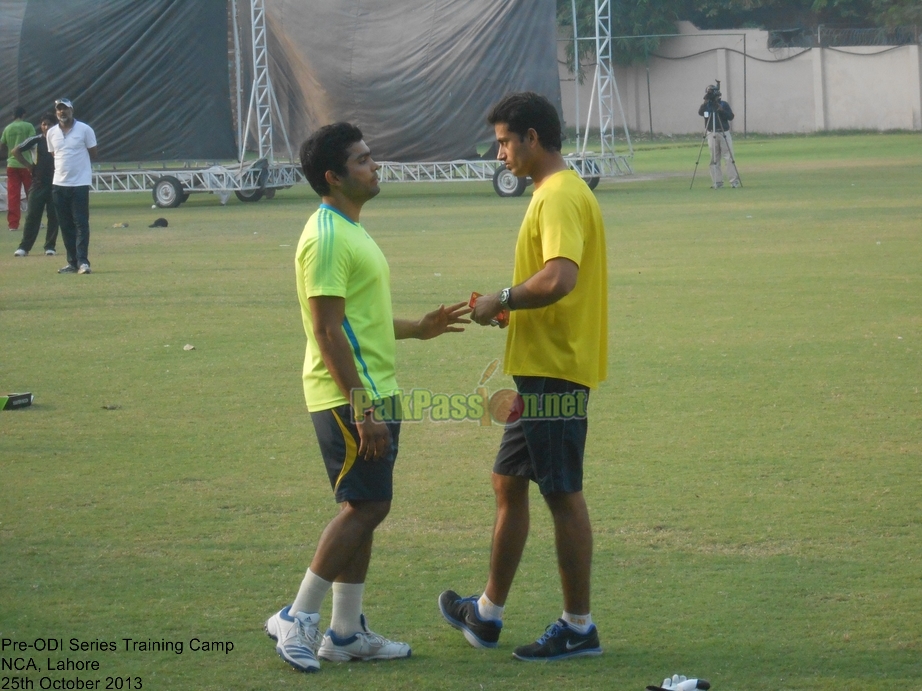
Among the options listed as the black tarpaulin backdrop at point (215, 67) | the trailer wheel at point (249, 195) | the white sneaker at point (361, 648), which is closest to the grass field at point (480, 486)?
the white sneaker at point (361, 648)

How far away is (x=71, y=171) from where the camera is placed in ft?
44.7

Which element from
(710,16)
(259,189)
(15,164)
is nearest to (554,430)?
(15,164)

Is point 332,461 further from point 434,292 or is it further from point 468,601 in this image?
point 434,292

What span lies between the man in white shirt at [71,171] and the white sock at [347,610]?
34.8 ft

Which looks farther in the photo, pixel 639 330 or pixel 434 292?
pixel 434 292

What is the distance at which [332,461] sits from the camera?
3.88 metres

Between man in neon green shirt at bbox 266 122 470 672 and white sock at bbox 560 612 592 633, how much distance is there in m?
0.56

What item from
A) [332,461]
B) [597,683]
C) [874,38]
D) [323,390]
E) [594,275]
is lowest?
[597,683]

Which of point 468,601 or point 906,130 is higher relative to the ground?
point 906,130

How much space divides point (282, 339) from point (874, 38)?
47.8 m

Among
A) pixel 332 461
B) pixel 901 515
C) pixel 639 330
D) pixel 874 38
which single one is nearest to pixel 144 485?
pixel 332 461

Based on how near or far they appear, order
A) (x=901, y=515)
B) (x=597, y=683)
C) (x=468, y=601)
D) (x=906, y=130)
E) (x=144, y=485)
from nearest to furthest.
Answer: (x=597, y=683), (x=468, y=601), (x=901, y=515), (x=144, y=485), (x=906, y=130)

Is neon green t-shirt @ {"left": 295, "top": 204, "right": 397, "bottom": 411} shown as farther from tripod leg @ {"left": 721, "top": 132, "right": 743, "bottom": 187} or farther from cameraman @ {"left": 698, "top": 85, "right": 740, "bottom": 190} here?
tripod leg @ {"left": 721, "top": 132, "right": 743, "bottom": 187}

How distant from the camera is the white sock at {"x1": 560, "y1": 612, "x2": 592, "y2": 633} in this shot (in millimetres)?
3934
